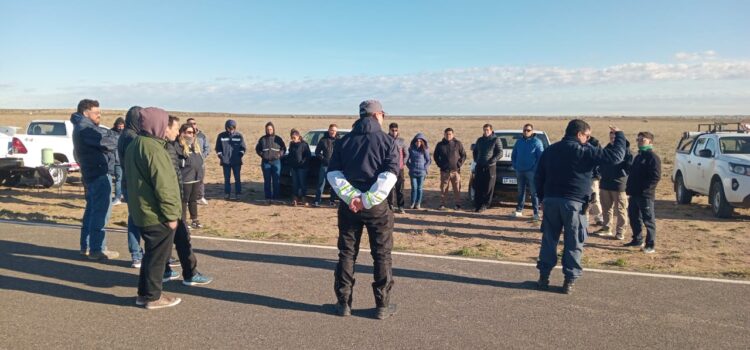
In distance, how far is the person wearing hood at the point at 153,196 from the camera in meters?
5.12

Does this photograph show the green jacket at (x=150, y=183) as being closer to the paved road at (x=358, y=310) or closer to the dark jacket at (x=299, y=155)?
the paved road at (x=358, y=310)

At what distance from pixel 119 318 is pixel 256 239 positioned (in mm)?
3637

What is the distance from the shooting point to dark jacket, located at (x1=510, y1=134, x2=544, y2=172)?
11.0 m

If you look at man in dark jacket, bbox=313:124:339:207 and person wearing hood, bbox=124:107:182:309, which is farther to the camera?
man in dark jacket, bbox=313:124:339:207

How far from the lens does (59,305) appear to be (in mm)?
5363

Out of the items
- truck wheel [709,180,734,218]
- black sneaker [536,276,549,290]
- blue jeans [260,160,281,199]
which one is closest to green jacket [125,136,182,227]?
black sneaker [536,276,549,290]

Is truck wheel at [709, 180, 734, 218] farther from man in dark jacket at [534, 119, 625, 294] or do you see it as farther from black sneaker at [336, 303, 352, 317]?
black sneaker at [336, 303, 352, 317]

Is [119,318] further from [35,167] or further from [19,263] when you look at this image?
[35,167]

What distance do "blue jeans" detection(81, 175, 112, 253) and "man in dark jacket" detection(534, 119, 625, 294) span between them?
16.8 ft

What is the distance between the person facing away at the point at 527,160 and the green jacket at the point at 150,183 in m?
7.43

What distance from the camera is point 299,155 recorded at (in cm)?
1255

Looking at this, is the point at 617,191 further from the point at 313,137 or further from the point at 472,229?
the point at 313,137

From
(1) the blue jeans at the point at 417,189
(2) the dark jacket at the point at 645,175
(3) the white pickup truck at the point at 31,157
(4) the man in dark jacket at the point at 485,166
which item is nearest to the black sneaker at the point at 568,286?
(2) the dark jacket at the point at 645,175

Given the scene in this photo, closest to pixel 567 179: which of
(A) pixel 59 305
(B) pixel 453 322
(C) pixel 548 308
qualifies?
(C) pixel 548 308
